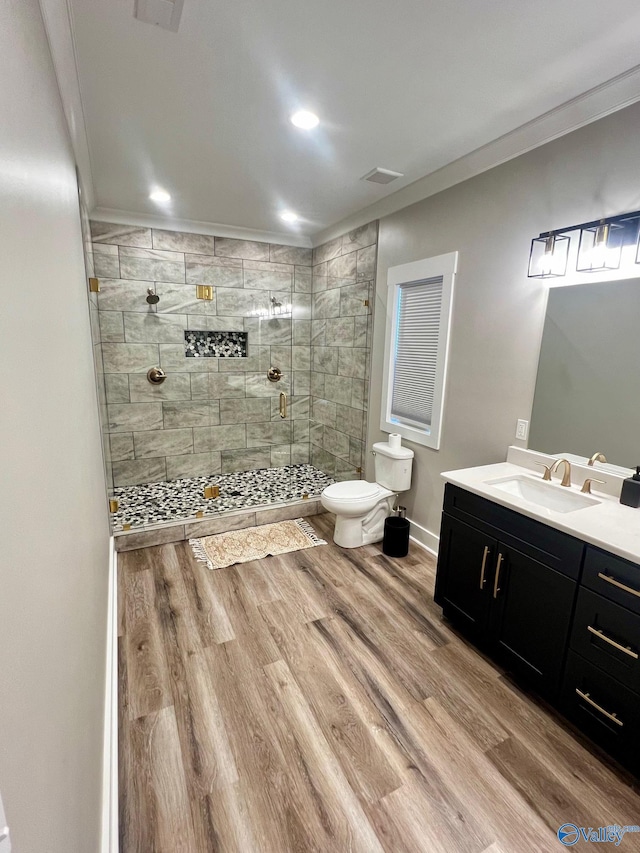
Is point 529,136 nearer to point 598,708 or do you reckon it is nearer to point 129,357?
point 598,708

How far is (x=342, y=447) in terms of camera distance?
4.23 metres

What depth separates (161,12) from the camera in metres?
1.45

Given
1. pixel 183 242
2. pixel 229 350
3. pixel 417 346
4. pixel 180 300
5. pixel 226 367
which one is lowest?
pixel 226 367

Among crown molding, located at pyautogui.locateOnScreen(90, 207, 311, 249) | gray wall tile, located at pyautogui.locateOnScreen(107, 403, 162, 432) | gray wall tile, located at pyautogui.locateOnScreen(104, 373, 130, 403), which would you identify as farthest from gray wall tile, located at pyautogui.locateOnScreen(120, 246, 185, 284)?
gray wall tile, located at pyautogui.locateOnScreen(107, 403, 162, 432)

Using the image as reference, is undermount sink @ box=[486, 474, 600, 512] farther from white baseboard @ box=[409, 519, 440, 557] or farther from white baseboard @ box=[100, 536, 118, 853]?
white baseboard @ box=[100, 536, 118, 853]

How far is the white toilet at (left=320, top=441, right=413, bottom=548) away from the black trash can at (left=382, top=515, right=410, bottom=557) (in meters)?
0.19

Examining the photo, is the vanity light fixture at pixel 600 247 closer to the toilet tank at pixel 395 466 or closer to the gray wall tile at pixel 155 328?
the toilet tank at pixel 395 466

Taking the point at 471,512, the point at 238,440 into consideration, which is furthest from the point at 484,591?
the point at 238,440

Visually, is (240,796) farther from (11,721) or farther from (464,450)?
(464,450)

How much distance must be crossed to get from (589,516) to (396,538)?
5.08 feet

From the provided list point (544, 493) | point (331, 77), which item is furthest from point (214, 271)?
point (544, 493)

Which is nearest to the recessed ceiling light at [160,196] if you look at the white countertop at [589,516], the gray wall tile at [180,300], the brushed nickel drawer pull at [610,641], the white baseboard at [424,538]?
the gray wall tile at [180,300]

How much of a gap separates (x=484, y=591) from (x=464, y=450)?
1.00 meters

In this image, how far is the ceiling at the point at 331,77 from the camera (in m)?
1.47
